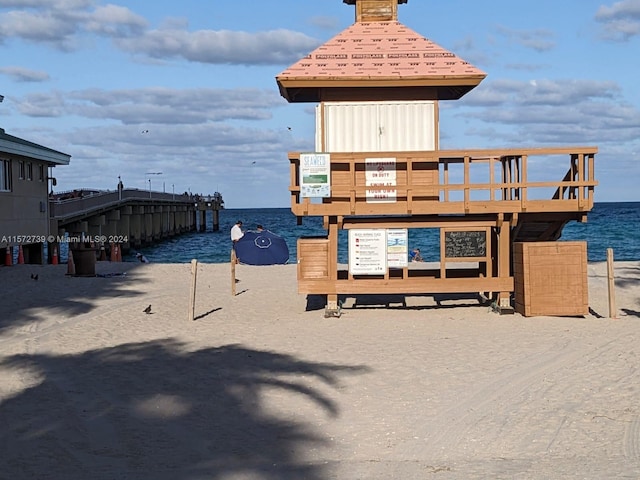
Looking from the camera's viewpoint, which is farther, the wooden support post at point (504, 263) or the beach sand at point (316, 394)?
the wooden support post at point (504, 263)

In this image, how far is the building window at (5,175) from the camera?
2919 centimetres

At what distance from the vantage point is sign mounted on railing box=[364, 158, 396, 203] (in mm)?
17594

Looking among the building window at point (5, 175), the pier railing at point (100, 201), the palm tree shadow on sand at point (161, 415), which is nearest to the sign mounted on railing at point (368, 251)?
the palm tree shadow on sand at point (161, 415)

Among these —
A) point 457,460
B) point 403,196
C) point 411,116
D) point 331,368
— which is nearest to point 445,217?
point 403,196

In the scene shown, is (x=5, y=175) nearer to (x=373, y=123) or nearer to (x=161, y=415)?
(x=373, y=123)

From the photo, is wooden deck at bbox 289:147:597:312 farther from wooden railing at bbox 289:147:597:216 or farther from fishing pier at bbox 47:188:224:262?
fishing pier at bbox 47:188:224:262

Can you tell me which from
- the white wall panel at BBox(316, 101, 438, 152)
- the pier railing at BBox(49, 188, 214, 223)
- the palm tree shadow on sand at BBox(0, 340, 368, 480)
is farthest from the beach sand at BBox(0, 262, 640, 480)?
the pier railing at BBox(49, 188, 214, 223)

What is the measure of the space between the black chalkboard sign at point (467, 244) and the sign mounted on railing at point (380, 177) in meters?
1.63

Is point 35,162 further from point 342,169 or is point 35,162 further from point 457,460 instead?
point 457,460

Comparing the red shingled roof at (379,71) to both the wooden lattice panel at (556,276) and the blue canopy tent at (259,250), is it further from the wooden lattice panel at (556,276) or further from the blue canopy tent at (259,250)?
the blue canopy tent at (259,250)

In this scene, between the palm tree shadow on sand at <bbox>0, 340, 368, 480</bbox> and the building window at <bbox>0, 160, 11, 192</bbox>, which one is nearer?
the palm tree shadow on sand at <bbox>0, 340, 368, 480</bbox>

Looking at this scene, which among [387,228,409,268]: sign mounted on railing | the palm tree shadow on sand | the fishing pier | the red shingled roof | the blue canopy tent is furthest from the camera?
the fishing pier

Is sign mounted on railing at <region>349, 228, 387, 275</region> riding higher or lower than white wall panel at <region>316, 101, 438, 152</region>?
lower

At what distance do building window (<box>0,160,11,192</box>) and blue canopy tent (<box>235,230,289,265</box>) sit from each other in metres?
8.65
